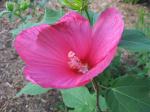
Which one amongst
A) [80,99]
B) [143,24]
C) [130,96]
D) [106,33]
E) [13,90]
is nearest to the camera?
[106,33]

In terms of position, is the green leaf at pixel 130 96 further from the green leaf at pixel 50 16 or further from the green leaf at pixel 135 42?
the green leaf at pixel 50 16

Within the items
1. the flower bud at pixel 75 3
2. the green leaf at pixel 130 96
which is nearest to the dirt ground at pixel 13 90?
the green leaf at pixel 130 96

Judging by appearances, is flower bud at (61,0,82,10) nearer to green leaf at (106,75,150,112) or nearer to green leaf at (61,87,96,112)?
green leaf at (106,75,150,112)

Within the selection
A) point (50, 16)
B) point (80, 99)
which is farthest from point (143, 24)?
point (50, 16)

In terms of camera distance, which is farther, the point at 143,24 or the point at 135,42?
the point at 143,24

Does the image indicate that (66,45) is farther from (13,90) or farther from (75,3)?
(13,90)

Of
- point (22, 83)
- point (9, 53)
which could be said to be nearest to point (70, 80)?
point (22, 83)

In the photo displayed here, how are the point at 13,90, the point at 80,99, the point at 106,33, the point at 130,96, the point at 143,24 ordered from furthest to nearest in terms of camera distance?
the point at 143,24 → the point at 13,90 → the point at 80,99 → the point at 130,96 → the point at 106,33
